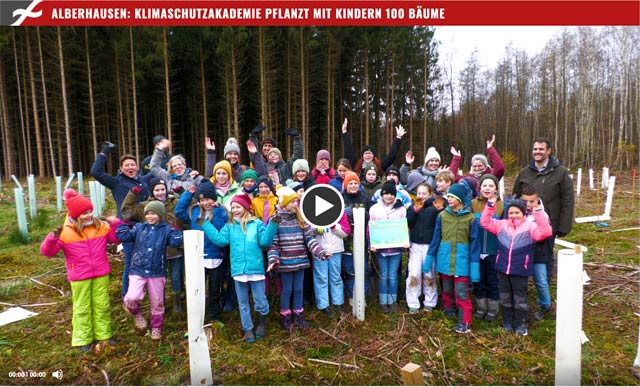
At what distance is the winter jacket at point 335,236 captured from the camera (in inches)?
175

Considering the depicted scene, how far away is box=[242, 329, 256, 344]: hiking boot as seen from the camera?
13.2ft

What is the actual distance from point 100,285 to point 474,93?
40759 mm

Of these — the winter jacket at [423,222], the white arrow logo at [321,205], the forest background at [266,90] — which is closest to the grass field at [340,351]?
the winter jacket at [423,222]

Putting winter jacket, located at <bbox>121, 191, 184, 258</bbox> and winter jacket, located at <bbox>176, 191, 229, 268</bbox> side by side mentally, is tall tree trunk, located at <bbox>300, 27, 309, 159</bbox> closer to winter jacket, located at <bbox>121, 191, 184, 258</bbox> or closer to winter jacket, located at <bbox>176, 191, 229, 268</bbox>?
winter jacket, located at <bbox>121, 191, 184, 258</bbox>

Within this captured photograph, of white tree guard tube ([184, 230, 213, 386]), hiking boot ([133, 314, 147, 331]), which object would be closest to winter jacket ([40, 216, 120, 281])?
hiking boot ([133, 314, 147, 331])

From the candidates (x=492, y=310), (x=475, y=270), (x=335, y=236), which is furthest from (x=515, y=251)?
(x=335, y=236)

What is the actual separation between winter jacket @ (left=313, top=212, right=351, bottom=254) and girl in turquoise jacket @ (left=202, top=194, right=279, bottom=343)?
81cm

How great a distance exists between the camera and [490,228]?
4.09 meters

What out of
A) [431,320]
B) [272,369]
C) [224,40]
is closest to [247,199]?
[272,369]

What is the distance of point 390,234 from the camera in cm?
456

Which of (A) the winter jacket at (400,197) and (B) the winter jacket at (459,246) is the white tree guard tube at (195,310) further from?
(B) the winter jacket at (459,246)

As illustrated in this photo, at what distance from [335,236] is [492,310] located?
86.3 inches

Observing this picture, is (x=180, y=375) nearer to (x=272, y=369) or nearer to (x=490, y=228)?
(x=272, y=369)

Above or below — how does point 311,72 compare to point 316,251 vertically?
above
